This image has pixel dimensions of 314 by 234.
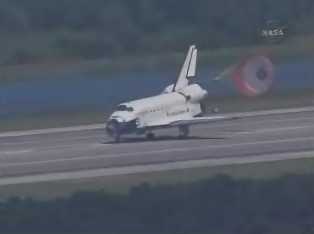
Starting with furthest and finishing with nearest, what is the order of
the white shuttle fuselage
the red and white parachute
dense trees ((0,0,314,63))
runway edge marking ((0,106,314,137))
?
the white shuttle fuselage → runway edge marking ((0,106,314,137)) → the red and white parachute → dense trees ((0,0,314,63))

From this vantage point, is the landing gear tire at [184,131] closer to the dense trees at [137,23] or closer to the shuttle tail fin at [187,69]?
the shuttle tail fin at [187,69]

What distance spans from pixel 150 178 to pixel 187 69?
3969mm

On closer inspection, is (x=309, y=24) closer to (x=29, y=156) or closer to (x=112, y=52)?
(x=112, y=52)

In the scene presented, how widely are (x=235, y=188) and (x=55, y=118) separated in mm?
5154

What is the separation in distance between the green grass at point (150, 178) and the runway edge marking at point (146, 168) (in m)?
0.28

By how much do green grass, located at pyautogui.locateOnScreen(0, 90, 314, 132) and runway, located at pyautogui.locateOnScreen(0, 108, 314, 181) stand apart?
0.35m

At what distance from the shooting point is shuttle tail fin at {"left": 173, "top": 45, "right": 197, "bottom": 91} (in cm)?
1642

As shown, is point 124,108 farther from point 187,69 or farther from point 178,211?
point 178,211

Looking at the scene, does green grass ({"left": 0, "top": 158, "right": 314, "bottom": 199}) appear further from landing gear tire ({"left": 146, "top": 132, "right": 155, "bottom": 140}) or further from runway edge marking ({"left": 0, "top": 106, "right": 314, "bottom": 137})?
landing gear tire ({"left": 146, "top": 132, "right": 155, "bottom": 140})

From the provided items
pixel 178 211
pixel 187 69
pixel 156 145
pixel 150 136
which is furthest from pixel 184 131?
pixel 178 211

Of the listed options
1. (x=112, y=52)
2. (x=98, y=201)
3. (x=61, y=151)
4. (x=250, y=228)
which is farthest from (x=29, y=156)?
(x=250, y=228)

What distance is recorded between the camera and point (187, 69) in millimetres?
17734

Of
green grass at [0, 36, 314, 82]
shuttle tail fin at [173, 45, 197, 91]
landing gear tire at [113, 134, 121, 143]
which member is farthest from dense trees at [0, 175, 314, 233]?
landing gear tire at [113, 134, 121, 143]

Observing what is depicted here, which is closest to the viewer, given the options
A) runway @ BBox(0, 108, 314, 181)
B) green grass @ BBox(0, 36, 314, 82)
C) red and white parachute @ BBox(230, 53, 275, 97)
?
green grass @ BBox(0, 36, 314, 82)
